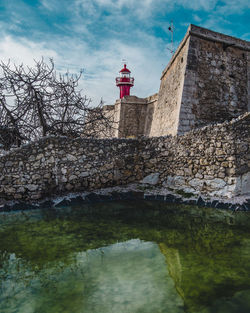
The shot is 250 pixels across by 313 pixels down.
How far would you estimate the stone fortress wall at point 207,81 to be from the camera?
30.2 feet

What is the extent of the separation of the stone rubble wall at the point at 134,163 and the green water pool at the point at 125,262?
1269mm

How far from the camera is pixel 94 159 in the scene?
25.6 feet

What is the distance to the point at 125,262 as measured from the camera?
347cm

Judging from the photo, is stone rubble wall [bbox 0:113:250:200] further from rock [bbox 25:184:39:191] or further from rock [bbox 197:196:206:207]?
rock [bbox 197:196:206:207]

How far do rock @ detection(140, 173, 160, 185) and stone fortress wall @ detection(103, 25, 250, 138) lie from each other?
75.5 inches

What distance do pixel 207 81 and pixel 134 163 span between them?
4295mm

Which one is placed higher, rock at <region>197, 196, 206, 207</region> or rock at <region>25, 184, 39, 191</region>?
rock at <region>197, 196, 206, 207</region>

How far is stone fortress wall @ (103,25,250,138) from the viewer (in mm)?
9211

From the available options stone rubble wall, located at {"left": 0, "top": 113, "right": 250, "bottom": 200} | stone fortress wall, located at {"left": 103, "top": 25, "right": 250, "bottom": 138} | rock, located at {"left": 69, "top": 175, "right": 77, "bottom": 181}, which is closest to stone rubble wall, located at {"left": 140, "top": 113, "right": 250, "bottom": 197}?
stone rubble wall, located at {"left": 0, "top": 113, "right": 250, "bottom": 200}

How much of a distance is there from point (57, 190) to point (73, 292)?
15.4 ft

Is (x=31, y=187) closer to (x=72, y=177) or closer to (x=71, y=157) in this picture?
(x=72, y=177)

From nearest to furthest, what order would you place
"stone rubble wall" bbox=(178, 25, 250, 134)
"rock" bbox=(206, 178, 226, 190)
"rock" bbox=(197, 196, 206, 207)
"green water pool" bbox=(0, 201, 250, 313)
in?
"green water pool" bbox=(0, 201, 250, 313)
"rock" bbox=(197, 196, 206, 207)
"rock" bbox=(206, 178, 226, 190)
"stone rubble wall" bbox=(178, 25, 250, 134)

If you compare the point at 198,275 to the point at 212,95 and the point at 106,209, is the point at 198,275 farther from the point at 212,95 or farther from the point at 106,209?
the point at 212,95

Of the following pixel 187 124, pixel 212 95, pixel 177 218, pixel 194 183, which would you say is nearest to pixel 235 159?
pixel 194 183
